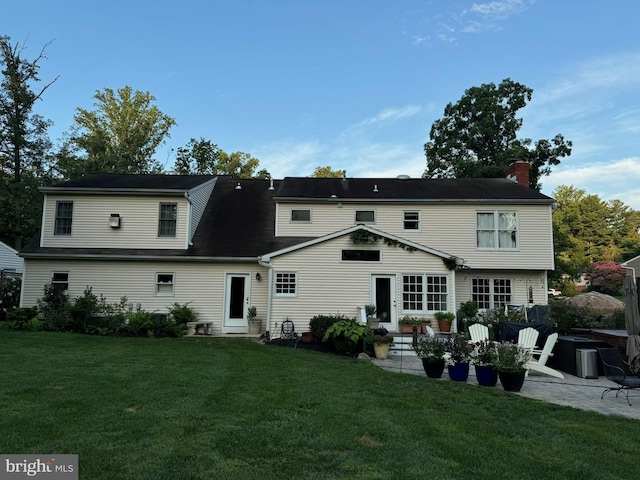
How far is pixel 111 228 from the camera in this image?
53.0ft

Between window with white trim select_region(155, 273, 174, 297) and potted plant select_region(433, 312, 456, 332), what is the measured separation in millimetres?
10346

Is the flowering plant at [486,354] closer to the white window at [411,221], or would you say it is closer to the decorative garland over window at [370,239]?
the decorative garland over window at [370,239]

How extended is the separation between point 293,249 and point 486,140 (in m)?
24.2

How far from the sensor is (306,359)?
1036cm

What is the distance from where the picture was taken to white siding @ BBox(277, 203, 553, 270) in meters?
17.0

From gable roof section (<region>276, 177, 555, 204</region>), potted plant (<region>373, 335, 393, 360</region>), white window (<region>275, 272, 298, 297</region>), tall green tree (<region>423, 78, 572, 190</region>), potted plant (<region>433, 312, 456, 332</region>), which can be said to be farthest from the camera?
tall green tree (<region>423, 78, 572, 190</region>)

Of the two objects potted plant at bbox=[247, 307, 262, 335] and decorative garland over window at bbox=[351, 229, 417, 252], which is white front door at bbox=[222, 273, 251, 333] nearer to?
potted plant at bbox=[247, 307, 262, 335]

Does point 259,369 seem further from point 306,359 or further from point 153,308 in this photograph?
point 153,308

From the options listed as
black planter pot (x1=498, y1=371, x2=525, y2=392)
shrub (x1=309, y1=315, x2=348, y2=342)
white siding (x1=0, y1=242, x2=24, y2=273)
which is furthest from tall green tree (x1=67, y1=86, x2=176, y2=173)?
black planter pot (x1=498, y1=371, x2=525, y2=392)

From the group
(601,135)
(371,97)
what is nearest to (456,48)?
(371,97)

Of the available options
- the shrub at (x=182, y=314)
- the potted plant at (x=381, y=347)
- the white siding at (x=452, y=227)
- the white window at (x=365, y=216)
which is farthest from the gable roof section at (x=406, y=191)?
the potted plant at (x=381, y=347)

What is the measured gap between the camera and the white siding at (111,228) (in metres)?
16.0

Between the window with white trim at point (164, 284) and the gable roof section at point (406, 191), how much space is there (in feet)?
18.4

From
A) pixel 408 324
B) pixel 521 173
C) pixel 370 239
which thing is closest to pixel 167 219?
pixel 370 239
